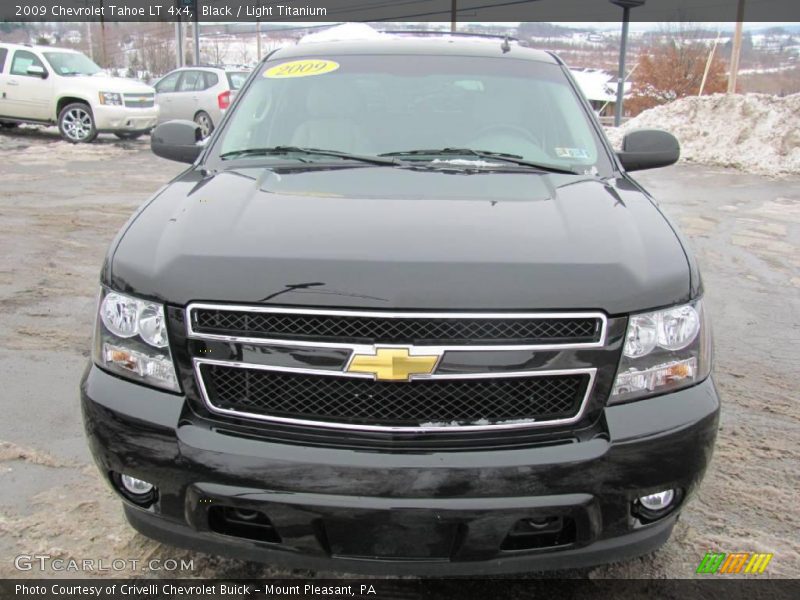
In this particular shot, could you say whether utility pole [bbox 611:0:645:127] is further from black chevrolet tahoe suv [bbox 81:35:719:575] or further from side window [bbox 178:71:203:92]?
black chevrolet tahoe suv [bbox 81:35:719:575]

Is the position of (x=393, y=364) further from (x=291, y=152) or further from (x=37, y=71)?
(x=37, y=71)

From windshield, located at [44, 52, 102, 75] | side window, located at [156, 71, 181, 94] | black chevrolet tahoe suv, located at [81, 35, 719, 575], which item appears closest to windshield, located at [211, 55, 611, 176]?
black chevrolet tahoe suv, located at [81, 35, 719, 575]

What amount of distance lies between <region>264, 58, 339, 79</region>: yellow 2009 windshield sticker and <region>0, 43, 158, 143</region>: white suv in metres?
12.5

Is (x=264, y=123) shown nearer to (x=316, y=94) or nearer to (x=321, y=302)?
(x=316, y=94)

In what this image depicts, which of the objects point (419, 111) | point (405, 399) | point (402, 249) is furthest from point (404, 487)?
point (419, 111)

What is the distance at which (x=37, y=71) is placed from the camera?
49.3 feet

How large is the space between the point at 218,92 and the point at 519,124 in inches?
560

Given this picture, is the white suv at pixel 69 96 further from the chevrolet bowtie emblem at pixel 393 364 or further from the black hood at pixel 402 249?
the chevrolet bowtie emblem at pixel 393 364

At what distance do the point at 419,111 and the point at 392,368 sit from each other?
70.4 inches

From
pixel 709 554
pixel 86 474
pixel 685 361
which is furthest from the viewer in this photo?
pixel 86 474

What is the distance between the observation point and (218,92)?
16250 millimetres

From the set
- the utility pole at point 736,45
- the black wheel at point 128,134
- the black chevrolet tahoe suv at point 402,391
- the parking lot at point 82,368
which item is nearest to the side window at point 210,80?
the black wheel at point 128,134

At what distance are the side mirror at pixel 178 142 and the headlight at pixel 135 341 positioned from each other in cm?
162

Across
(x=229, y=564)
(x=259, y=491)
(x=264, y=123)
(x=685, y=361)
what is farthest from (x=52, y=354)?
(x=685, y=361)
